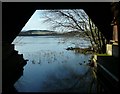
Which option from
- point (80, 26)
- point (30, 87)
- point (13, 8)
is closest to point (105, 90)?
point (30, 87)

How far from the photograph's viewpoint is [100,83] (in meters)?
15.0

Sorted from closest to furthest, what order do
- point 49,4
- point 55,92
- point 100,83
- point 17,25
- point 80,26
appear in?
point 55,92
point 100,83
point 49,4
point 17,25
point 80,26

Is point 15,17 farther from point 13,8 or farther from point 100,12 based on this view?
point 100,12

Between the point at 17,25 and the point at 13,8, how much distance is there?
1454 mm

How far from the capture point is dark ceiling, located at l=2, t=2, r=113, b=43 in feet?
59.5

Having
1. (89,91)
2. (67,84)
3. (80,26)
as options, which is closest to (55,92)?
(89,91)

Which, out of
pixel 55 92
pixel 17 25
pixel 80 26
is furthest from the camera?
pixel 80 26

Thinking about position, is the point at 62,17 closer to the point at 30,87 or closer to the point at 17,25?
the point at 17,25

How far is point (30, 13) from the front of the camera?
19.3m

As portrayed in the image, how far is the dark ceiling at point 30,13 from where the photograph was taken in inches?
714

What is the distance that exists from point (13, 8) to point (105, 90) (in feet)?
28.1

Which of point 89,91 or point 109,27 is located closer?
point 89,91

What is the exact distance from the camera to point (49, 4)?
18.2 meters

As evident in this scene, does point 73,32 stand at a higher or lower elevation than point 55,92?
higher
